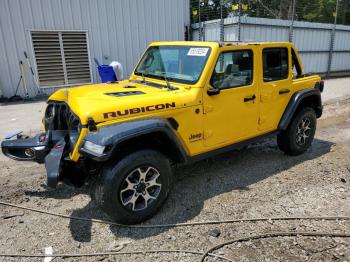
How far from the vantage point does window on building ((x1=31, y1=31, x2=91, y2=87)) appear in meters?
10.4

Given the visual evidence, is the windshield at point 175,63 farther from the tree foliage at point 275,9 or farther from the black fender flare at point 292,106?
the tree foliage at point 275,9

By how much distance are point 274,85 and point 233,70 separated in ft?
2.81

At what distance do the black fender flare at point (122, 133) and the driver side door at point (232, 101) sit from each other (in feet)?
2.18

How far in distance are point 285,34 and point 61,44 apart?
9.55 m

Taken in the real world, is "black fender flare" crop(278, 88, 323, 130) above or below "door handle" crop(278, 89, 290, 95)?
below

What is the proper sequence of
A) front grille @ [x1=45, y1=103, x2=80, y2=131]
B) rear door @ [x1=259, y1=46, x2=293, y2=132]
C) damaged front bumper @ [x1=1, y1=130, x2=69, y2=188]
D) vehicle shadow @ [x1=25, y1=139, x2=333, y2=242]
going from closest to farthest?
damaged front bumper @ [x1=1, y1=130, x2=69, y2=188]
vehicle shadow @ [x1=25, y1=139, x2=333, y2=242]
front grille @ [x1=45, y1=103, x2=80, y2=131]
rear door @ [x1=259, y1=46, x2=293, y2=132]

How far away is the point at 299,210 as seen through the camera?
12.0 ft

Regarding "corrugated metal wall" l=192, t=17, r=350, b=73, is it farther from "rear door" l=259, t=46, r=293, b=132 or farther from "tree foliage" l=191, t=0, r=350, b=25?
"rear door" l=259, t=46, r=293, b=132

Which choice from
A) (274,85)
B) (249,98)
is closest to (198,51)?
(249,98)

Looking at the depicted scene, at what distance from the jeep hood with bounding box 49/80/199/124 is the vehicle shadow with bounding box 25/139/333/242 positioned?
1.21m

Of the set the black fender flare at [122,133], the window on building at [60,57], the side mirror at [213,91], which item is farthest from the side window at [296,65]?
the window on building at [60,57]

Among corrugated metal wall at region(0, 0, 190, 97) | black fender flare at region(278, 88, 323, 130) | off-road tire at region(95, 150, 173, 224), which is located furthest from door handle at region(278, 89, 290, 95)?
corrugated metal wall at region(0, 0, 190, 97)

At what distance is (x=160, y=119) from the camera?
332 centimetres

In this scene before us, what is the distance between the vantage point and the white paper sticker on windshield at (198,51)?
12.6 feet
